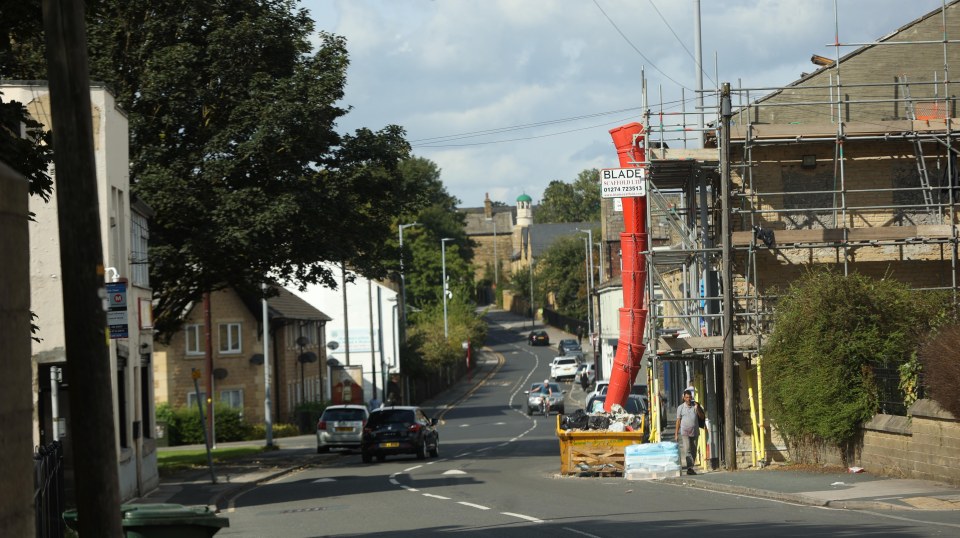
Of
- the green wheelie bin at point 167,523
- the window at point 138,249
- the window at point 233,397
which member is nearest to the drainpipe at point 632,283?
the window at point 138,249

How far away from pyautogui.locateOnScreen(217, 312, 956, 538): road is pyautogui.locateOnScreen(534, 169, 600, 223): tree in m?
149

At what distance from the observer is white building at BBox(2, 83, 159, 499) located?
23109mm

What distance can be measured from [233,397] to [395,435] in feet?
80.1

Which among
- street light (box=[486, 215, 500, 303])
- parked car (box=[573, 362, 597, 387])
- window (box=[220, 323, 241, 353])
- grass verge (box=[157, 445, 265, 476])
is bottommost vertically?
grass verge (box=[157, 445, 265, 476])

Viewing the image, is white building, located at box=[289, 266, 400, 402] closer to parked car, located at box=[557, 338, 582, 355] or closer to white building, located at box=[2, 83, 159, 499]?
parked car, located at box=[557, 338, 582, 355]

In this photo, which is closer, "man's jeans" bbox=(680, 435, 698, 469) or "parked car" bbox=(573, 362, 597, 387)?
"man's jeans" bbox=(680, 435, 698, 469)

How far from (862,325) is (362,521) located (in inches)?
425

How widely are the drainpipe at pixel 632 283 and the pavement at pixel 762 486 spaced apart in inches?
143

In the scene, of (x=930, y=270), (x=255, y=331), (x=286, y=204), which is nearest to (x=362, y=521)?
(x=286, y=204)

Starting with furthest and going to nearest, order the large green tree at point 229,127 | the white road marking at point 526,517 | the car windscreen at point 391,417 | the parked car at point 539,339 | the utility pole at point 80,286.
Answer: the parked car at point 539,339
the car windscreen at point 391,417
the large green tree at point 229,127
the white road marking at point 526,517
the utility pole at point 80,286

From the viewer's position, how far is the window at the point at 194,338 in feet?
192

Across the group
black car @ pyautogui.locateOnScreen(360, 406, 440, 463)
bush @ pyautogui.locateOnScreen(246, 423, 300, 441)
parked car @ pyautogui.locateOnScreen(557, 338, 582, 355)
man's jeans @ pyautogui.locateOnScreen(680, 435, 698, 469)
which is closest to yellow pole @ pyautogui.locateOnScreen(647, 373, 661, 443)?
man's jeans @ pyautogui.locateOnScreen(680, 435, 698, 469)

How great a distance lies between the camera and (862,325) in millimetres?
24438

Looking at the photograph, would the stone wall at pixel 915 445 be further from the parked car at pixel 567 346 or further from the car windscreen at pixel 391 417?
the parked car at pixel 567 346
